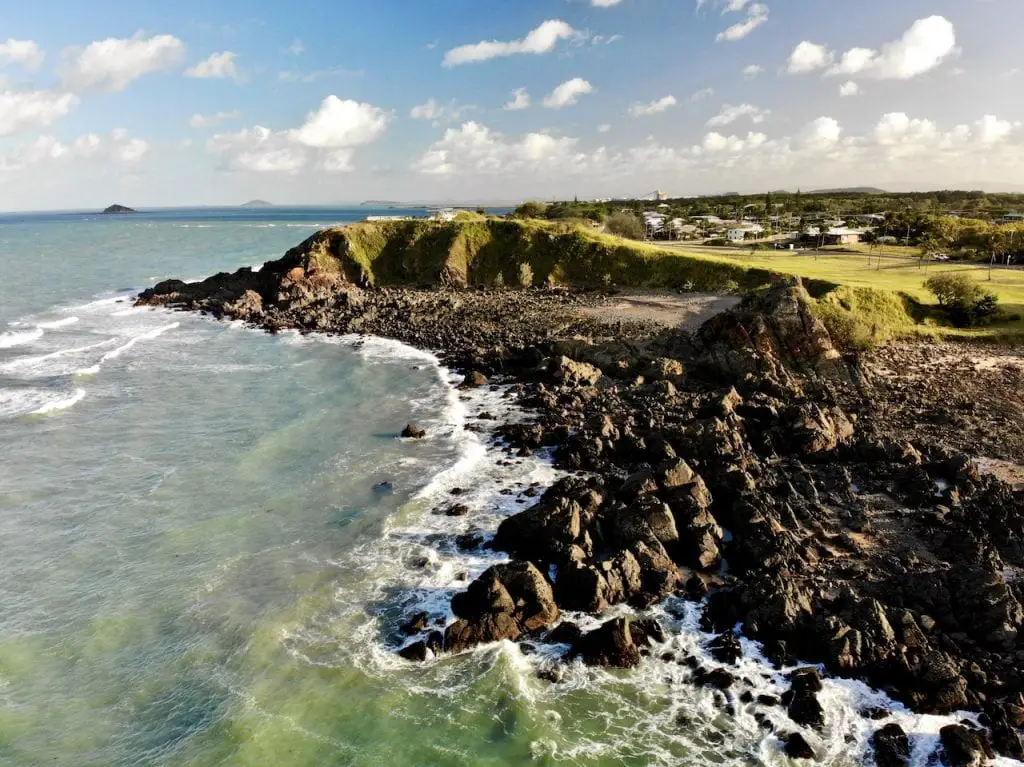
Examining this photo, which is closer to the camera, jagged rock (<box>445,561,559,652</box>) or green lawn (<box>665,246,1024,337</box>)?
jagged rock (<box>445,561,559,652</box>)

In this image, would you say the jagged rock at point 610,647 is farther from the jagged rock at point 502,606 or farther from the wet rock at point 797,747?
the wet rock at point 797,747

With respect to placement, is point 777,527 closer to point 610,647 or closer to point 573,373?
point 610,647

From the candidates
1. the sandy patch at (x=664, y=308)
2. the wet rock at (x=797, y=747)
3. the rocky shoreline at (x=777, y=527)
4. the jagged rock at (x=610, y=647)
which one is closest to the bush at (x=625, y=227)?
the sandy patch at (x=664, y=308)

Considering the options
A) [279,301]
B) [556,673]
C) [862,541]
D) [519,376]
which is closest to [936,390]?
[862,541]

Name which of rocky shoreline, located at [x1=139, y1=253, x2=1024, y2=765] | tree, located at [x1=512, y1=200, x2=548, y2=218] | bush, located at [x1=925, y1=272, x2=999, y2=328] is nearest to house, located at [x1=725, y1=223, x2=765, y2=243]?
tree, located at [x1=512, y1=200, x2=548, y2=218]

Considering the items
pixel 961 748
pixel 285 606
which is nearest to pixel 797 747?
pixel 961 748

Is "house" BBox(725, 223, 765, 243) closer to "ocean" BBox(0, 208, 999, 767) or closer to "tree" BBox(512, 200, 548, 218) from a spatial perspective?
"tree" BBox(512, 200, 548, 218)
